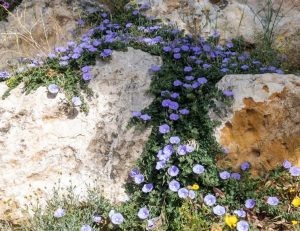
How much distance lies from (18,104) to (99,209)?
4.42ft

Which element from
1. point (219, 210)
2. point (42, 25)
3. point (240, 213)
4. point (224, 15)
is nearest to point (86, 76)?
point (219, 210)

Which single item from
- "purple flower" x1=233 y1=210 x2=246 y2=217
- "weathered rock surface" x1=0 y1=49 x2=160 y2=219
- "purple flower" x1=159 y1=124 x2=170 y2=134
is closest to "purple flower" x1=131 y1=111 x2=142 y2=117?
"weathered rock surface" x1=0 y1=49 x2=160 y2=219

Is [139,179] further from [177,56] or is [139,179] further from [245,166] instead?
[177,56]

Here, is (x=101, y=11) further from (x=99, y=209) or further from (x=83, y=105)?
(x=99, y=209)

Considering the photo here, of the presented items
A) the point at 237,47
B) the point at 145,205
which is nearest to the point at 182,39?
the point at 237,47

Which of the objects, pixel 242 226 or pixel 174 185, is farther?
pixel 174 185

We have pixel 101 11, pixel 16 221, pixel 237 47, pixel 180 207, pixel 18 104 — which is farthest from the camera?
pixel 101 11

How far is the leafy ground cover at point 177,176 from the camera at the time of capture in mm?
3236

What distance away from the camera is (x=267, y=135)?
346 centimetres

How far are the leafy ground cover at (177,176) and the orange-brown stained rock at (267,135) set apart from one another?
0.08 m

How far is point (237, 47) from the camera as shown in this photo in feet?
17.5

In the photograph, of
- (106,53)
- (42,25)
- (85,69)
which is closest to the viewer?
(85,69)

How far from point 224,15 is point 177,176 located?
3.05 metres

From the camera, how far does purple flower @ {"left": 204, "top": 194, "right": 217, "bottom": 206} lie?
325 cm
